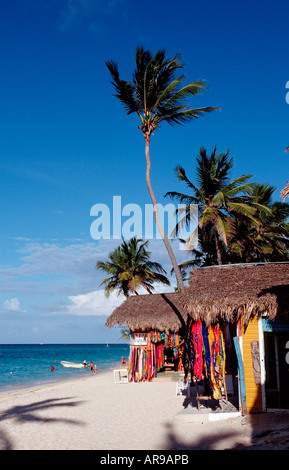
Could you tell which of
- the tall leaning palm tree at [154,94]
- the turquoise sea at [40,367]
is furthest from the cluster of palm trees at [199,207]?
the turquoise sea at [40,367]

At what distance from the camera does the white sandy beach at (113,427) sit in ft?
25.8

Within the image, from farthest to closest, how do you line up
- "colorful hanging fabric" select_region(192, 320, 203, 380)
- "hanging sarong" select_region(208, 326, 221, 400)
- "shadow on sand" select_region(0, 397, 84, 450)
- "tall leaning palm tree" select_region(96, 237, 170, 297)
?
"tall leaning palm tree" select_region(96, 237, 170, 297) < "colorful hanging fabric" select_region(192, 320, 203, 380) < "hanging sarong" select_region(208, 326, 221, 400) < "shadow on sand" select_region(0, 397, 84, 450)

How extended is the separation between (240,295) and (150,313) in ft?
32.7

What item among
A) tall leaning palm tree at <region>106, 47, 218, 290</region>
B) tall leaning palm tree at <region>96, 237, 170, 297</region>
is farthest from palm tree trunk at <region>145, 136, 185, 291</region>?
tall leaning palm tree at <region>96, 237, 170, 297</region>

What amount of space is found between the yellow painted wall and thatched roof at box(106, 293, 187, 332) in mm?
8051

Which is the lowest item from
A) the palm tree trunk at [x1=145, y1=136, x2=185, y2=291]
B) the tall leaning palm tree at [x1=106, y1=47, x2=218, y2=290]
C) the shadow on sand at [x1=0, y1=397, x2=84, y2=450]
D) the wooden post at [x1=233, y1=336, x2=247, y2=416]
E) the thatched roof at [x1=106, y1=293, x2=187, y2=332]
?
the shadow on sand at [x1=0, y1=397, x2=84, y2=450]

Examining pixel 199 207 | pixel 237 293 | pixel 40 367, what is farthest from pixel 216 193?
pixel 40 367

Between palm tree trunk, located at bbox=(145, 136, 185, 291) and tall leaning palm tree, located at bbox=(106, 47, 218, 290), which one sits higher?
tall leaning palm tree, located at bbox=(106, 47, 218, 290)

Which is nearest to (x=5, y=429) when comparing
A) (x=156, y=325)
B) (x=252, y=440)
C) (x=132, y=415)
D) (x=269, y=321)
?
(x=132, y=415)

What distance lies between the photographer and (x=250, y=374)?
9867 mm

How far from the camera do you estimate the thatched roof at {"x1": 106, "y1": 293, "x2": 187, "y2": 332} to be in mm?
18719

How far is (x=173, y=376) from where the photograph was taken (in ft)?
63.7

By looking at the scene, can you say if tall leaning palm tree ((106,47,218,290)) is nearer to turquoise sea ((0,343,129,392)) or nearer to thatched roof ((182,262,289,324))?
thatched roof ((182,262,289,324))

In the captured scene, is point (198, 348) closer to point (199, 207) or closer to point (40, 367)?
→ point (199, 207)
